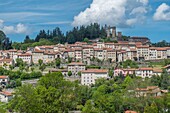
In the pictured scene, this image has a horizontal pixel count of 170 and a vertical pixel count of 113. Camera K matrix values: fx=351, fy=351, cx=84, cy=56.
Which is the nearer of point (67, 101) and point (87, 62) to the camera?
point (67, 101)

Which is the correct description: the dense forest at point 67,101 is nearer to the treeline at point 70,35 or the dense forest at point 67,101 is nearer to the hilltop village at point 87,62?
the hilltop village at point 87,62

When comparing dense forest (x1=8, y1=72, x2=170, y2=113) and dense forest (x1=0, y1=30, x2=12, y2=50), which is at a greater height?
dense forest (x1=0, y1=30, x2=12, y2=50)

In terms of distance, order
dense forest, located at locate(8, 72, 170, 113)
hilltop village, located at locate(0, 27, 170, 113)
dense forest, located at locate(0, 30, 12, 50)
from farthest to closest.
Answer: dense forest, located at locate(0, 30, 12, 50)
hilltop village, located at locate(0, 27, 170, 113)
dense forest, located at locate(8, 72, 170, 113)

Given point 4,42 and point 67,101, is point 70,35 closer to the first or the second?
point 4,42

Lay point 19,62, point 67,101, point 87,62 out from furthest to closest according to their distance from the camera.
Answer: point 87,62
point 19,62
point 67,101

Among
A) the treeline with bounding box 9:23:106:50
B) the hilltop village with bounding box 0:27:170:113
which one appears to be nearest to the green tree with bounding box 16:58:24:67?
the hilltop village with bounding box 0:27:170:113

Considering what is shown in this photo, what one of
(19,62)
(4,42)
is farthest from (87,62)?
(4,42)

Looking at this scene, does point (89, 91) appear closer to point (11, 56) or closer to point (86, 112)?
point (86, 112)

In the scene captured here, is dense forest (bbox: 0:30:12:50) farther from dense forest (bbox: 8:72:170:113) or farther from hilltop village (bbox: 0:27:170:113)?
dense forest (bbox: 8:72:170:113)

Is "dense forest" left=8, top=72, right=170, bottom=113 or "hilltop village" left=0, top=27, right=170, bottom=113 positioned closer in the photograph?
"dense forest" left=8, top=72, right=170, bottom=113

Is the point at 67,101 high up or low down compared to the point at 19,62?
down

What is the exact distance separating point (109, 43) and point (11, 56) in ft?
48.0

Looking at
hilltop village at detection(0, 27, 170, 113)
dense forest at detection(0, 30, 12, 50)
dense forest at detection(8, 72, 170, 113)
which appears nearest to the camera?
dense forest at detection(8, 72, 170, 113)

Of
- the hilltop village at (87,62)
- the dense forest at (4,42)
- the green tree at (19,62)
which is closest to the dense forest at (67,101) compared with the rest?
the hilltop village at (87,62)
